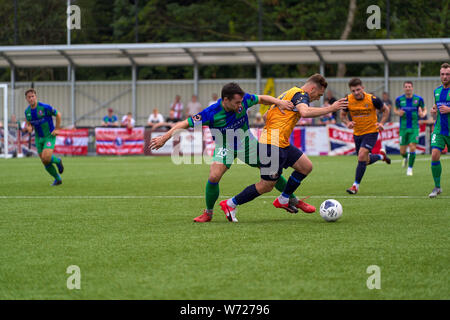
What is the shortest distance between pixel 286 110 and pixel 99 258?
11.7ft

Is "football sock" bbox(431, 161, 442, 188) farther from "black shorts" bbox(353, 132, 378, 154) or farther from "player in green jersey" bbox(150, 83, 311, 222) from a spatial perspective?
"player in green jersey" bbox(150, 83, 311, 222)

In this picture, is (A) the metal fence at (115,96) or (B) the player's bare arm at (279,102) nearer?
(B) the player's bare arm at (279,102)

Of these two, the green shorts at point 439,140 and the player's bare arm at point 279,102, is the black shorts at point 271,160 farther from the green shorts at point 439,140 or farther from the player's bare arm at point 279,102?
the green shorts at point 439,140

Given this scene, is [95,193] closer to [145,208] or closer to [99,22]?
[145,208]

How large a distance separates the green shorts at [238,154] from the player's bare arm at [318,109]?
2.34 feet

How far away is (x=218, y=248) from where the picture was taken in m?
6.22

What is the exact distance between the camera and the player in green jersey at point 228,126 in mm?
7765

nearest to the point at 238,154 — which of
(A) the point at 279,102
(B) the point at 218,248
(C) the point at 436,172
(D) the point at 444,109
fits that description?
(A) the point at 279,102

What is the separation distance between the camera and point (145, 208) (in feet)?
32.4

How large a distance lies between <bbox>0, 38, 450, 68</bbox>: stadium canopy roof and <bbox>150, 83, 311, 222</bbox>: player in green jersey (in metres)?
21.0

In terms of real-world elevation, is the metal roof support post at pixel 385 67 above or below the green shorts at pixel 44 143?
above

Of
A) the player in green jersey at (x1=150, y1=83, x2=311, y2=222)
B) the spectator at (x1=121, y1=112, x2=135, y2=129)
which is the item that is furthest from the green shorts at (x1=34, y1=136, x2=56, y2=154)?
the spectator at (x1=121, y1=112, x2=135, y2=129)

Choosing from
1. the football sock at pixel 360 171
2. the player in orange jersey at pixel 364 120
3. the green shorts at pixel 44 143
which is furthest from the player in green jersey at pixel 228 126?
the green shorts at pixel 44 143

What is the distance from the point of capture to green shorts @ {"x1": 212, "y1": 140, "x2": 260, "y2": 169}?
26.7 ft
